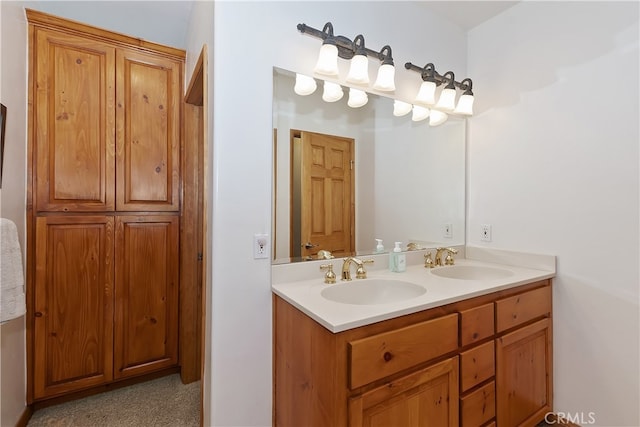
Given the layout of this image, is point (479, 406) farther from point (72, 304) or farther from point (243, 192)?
point (72, 304)

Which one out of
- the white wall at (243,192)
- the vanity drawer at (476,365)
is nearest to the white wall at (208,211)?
the white wall at (243,192)

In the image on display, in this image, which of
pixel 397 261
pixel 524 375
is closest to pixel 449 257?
pixel 397 261

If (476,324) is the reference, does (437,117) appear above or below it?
above

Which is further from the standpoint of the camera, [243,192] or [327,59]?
[327,59]

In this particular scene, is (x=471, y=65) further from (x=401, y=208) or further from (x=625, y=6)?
(x=401, y=208)

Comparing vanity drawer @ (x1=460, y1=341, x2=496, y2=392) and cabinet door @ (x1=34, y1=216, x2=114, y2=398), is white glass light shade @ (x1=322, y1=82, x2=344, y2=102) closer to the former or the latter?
vanity drawer @ (x1=460, y1=341, x2=496, y2=392)

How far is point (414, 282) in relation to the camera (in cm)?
142

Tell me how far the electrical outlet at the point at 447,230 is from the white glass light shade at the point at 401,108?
79 centimetres

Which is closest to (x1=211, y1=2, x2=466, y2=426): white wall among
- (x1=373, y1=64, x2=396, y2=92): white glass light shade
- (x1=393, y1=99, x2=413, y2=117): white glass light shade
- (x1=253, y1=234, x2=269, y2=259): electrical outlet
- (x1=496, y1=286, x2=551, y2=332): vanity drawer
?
(x1=253, y1=234, x2=269, y2=259): electrical outlet

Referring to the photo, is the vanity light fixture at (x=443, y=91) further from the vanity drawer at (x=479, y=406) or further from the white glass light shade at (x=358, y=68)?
the vanity drawer at (x=479, y=406)

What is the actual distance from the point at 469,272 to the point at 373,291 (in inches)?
29.5

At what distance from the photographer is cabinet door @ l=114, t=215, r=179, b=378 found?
189 cm

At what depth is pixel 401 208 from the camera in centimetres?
185

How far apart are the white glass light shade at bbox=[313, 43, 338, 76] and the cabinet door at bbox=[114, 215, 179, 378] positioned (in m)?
1.38
